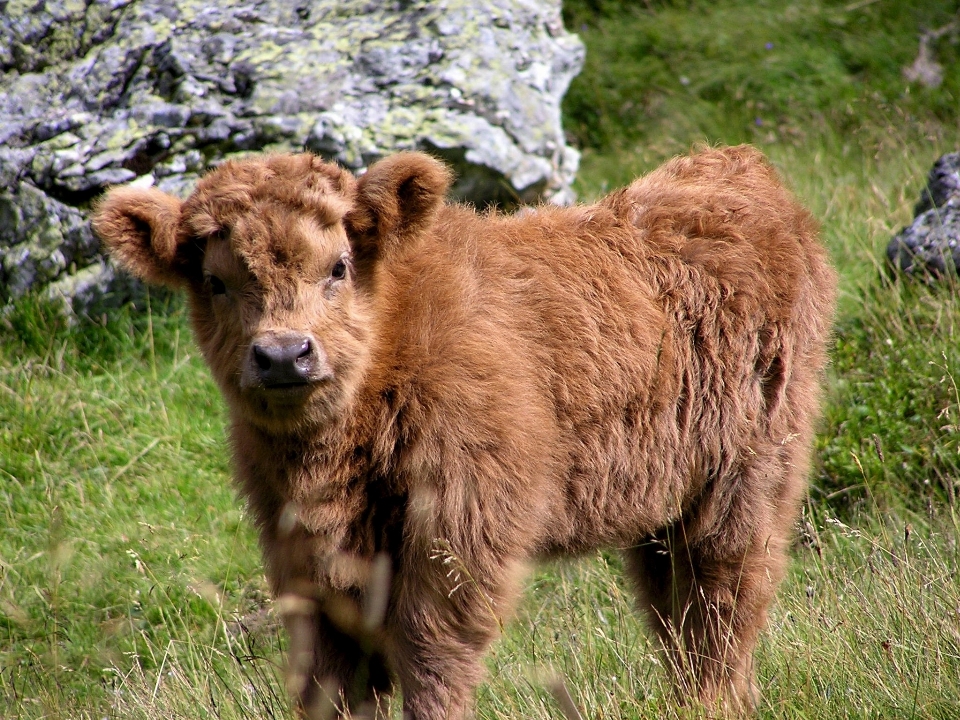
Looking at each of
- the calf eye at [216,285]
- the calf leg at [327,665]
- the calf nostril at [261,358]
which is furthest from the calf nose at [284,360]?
the calf leg at [327,665]

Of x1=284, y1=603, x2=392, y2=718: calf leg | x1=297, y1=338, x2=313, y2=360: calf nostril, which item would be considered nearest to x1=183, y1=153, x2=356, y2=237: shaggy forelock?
x1=297, y1=338, x2=313, y2=360: calf nostril

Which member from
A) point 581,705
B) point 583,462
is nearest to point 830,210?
point 583,462

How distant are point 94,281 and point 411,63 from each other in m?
2.67

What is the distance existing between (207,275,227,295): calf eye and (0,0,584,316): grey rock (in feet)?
10.1

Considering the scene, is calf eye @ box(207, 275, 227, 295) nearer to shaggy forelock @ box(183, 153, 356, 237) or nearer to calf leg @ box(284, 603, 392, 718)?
shaggy forelock @ box(183, 153, 356, 237)

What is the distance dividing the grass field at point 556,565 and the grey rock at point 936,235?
135 millimetres

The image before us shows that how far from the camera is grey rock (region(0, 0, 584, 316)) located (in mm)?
6926

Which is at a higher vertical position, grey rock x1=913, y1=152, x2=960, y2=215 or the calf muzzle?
the calf muzzle

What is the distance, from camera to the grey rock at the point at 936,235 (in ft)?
22.3

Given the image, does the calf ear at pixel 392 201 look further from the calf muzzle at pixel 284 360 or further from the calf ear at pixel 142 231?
the calf ear at pixel 142 231

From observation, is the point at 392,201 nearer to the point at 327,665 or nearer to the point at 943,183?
the point at 327,665

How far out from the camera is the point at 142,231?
424cm

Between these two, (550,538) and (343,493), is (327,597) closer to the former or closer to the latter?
(343,493)

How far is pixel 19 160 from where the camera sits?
22.6 ft
